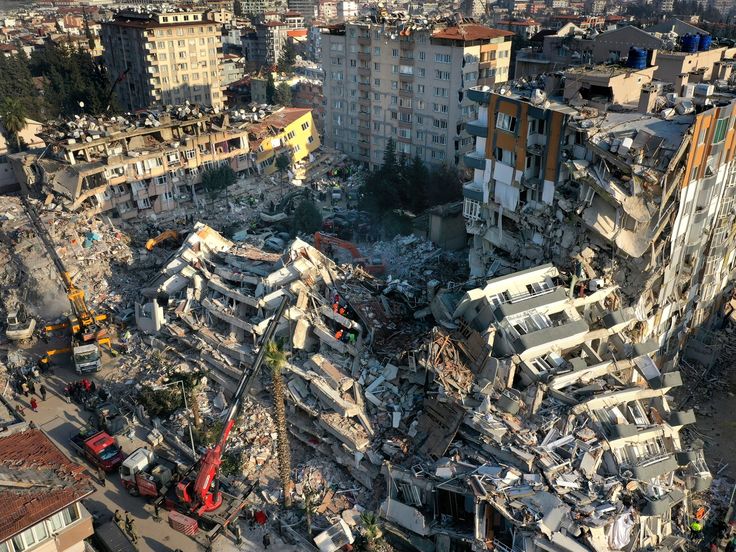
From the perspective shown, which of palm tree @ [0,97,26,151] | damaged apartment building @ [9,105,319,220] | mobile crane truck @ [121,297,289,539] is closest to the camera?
mobile crane truck @ [121,297,289,539]

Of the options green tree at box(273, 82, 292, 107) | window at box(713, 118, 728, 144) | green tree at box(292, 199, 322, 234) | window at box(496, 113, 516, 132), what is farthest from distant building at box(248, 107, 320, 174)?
window at box(713, 118, 728, 144)

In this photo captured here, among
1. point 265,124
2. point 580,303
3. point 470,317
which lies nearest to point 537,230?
point 580,303

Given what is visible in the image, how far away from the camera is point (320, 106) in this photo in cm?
7756

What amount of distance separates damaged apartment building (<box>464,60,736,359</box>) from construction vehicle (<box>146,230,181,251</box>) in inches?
748

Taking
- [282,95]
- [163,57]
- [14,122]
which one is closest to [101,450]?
[14,122]

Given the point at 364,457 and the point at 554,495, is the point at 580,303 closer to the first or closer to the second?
the point at 554,495

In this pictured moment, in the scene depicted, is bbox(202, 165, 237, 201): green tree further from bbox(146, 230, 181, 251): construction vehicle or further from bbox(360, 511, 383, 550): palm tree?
bbox(360, 511, 383, 550): palm tree

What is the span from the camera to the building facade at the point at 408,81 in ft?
163

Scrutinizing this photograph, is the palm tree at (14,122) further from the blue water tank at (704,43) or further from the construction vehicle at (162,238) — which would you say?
the blue water tank at (704,43)

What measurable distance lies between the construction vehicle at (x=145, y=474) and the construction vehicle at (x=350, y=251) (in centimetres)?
1635

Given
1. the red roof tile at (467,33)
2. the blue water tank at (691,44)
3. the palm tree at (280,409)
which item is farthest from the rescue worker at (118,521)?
the red roof tile at (467,33)

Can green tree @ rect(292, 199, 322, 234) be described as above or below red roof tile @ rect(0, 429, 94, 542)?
below

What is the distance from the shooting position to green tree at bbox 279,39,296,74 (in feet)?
308

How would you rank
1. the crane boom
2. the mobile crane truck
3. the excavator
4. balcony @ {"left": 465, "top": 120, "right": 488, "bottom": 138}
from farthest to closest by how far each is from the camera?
1. balcony @ {"left": 465, "top": 120, "right": 488, "bottom": 138}
2. the excavator
3. the mobile crane truck
4. the crane boom
